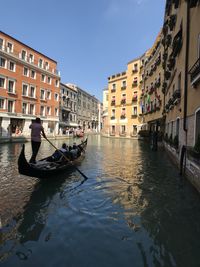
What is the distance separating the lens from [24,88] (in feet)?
90.9

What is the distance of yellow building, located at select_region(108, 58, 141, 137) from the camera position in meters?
32.7

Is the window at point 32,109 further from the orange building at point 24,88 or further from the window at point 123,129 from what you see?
the window at point 123,129

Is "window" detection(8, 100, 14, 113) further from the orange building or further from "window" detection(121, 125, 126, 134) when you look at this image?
"window" detection(121, 125, 126, 134)

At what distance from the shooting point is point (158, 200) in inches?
189

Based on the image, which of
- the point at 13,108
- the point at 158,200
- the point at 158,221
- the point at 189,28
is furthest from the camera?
the point at 13,108

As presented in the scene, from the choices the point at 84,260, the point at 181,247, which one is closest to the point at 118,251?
the point at 84,260

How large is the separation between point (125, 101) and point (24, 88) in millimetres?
17037

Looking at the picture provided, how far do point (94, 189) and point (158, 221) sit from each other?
227 cm

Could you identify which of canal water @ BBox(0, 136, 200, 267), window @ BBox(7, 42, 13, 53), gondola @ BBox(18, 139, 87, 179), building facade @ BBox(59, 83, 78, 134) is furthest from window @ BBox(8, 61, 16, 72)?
canal water @ BBox(0, 136, 200, 267)

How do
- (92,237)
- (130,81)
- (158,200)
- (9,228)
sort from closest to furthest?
(92,237) < (9,228) < (158,200) < (130,81)

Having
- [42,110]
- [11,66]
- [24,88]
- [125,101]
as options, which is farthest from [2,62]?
[125,101]

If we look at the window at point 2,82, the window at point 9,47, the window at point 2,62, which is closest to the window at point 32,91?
the window at point 2,82

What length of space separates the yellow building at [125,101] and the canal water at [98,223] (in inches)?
1065

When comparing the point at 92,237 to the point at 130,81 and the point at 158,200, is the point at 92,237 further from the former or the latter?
the point at 130,81
